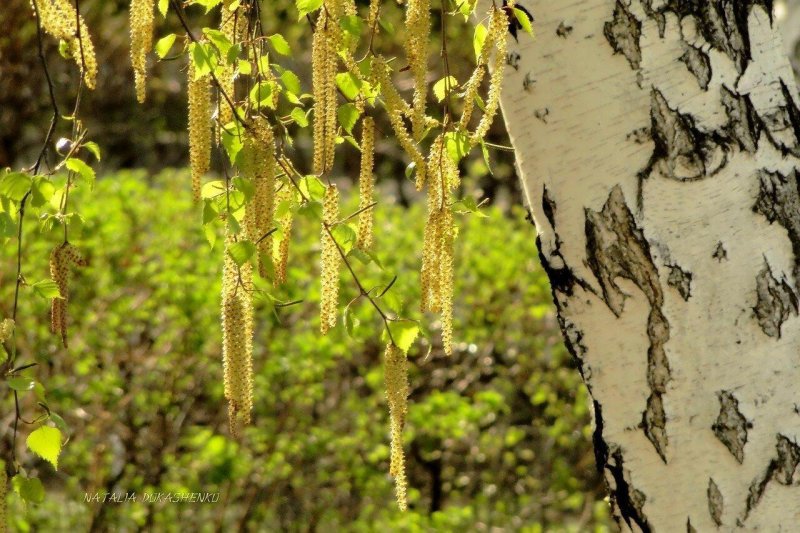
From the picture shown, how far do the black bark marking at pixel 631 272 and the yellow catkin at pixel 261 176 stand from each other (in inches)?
20.2

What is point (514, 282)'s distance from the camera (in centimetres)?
569

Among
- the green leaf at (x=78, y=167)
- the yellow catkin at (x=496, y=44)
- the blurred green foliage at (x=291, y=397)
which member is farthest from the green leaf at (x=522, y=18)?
the blurred green foliage at (x=291, y=397)

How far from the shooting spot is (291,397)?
4930 millimetres

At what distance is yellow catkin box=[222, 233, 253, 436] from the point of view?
73.2 inches

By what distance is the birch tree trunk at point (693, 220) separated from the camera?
1746 millimetres

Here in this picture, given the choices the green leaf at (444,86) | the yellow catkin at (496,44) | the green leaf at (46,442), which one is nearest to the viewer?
the yellow catkin at (496,44)

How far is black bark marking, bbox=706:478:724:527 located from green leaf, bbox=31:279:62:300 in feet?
3.84

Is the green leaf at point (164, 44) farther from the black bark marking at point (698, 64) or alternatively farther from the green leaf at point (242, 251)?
the black bark marking at point (698, 64)

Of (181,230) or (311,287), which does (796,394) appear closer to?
(311,287)

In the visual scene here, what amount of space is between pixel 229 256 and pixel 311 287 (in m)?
3.19

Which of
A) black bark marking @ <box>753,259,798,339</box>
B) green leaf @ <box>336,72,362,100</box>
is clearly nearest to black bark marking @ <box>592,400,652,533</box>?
black bark marking @ <box>753,259,798,339</box>

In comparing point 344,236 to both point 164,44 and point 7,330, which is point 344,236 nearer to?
point 164,44

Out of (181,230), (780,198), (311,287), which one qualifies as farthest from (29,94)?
(780,198)

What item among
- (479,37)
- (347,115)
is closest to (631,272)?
(479,37)
